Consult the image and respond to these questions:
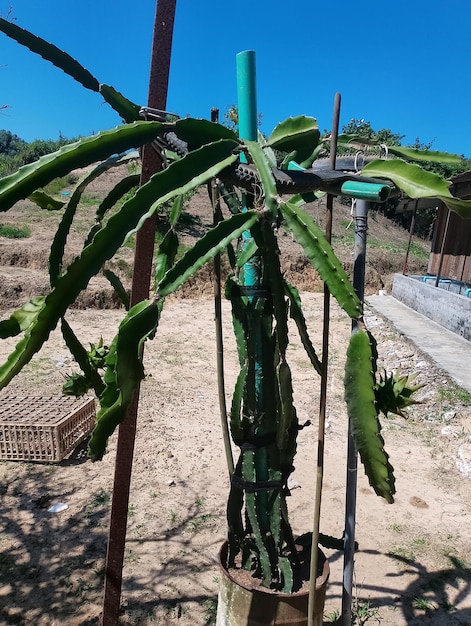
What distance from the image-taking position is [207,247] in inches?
55.4

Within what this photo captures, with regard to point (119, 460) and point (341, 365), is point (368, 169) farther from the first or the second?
point (341, 365)

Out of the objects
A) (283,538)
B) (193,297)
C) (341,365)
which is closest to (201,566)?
(283,538)

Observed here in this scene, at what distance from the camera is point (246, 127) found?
1.60 meters

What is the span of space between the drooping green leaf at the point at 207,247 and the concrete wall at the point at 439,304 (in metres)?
6.69

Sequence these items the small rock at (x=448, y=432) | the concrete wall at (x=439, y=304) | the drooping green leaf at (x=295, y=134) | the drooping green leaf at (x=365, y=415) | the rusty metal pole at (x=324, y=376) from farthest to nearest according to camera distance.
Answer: the concrete wall at (x=439, y=304) → the small rock at (x=448, y=432) → the drooping green leaf at (x=295, y=134) → the rusty metal pole at (x=324, y=376) → the drooping green leaf at (x=365, y=415)

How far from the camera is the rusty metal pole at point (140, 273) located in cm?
167

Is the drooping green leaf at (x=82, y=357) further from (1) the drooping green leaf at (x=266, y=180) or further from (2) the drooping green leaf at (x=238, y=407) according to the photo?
(1) the drooping green leaf at (x=266, y=180)

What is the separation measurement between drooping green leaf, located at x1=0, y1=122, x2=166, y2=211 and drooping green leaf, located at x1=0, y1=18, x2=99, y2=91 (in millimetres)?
369

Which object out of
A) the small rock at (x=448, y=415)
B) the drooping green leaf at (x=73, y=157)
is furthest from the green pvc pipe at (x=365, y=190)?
the small rock at (x=448, y=415)

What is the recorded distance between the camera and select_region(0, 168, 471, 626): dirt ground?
2547 mm

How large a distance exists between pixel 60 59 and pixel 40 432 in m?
2.95

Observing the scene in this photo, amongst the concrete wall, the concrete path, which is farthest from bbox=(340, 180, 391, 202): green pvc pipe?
the concrete wall

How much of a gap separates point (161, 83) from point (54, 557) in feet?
8.48

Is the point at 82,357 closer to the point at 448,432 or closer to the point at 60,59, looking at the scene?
the point at 60,59
